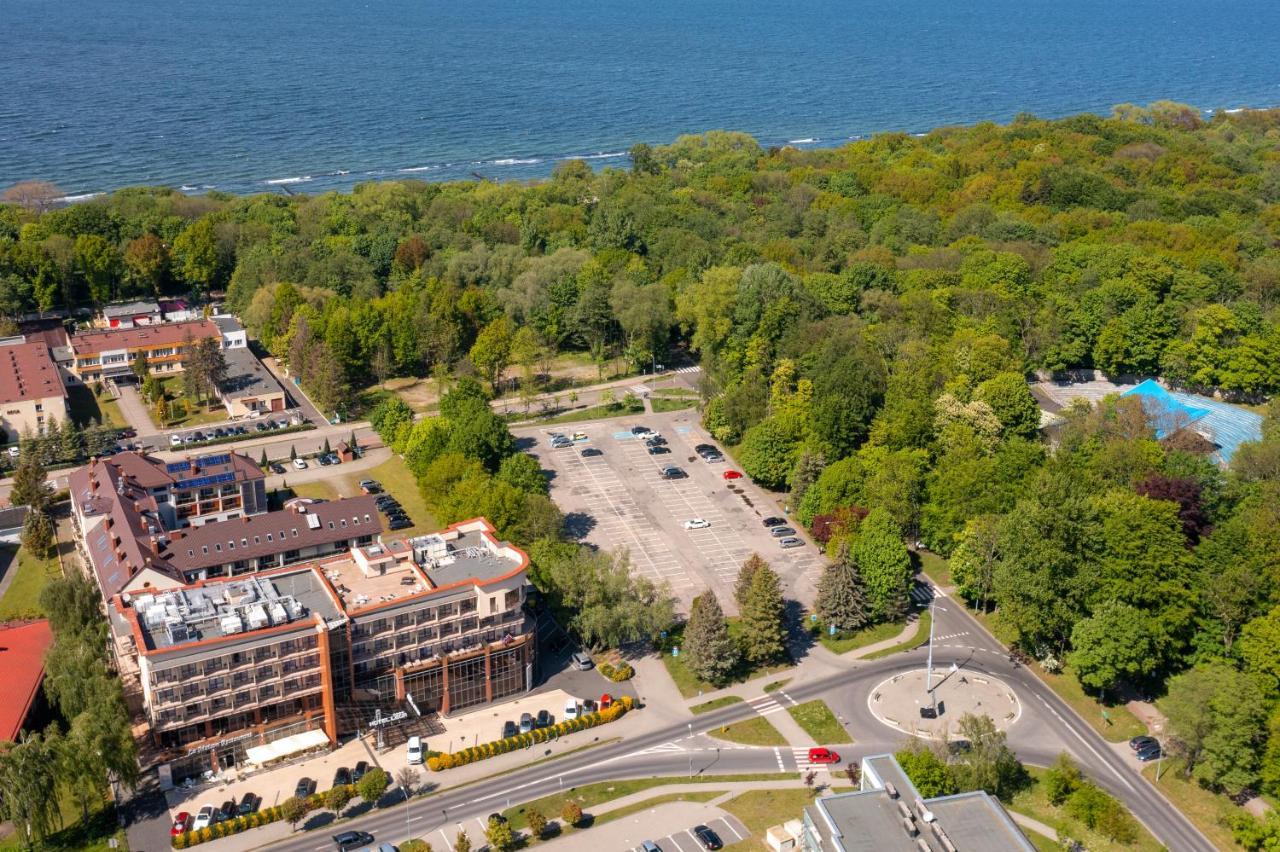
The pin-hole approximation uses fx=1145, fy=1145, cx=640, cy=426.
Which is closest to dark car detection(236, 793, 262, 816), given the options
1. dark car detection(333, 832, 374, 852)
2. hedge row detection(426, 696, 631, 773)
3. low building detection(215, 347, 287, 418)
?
dark car detection(333, 832, 374, 852)

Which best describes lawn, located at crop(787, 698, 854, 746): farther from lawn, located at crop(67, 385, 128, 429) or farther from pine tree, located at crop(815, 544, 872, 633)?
lawn, located at crop(67, 385, 128, 429)

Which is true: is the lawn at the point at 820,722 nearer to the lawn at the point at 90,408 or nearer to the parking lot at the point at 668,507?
the parking lot at the point at 668,507

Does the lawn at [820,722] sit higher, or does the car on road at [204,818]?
the car on road at [204,818]

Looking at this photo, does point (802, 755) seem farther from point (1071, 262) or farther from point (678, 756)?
point (1071, 262)

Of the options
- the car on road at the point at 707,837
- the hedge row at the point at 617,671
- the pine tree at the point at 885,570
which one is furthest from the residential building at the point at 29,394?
the car on road at the point at 707,837

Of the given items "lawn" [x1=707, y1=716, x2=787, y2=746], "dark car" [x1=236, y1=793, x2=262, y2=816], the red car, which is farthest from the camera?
"lawn" [x1=707, y1=716, x2=787, y2=746]
